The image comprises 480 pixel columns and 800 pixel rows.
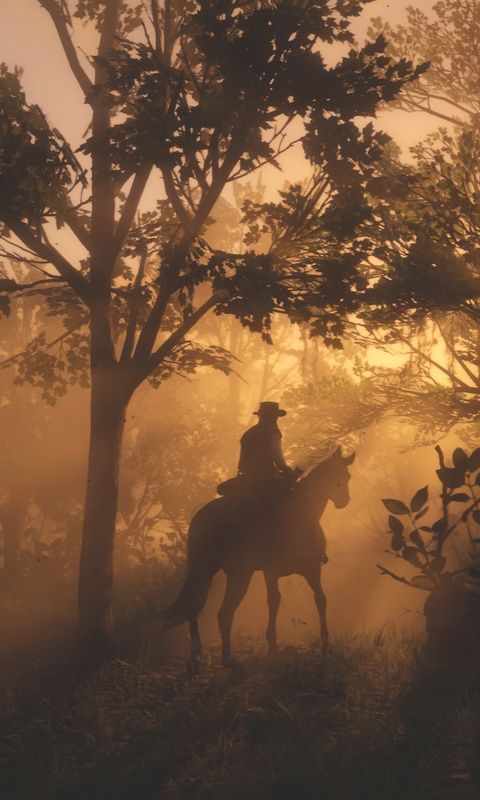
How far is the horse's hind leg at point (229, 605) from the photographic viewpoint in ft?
31.1

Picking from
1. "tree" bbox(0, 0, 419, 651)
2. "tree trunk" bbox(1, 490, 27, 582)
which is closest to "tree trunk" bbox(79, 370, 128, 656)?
"tree" bbox(0, 0, 419, 651)

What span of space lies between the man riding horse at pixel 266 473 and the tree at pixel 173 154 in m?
1.40

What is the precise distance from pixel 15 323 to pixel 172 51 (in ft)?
80.0

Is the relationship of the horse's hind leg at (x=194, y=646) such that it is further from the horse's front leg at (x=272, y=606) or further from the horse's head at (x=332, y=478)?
the horse's head at (x=332, y=478)

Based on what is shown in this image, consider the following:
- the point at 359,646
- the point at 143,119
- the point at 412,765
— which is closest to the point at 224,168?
the point at 143,119

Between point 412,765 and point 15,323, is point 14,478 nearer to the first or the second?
point 15,323

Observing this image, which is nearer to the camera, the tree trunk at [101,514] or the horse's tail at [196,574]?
the horse's tail at [196,574]

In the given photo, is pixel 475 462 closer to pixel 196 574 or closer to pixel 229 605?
pixel 196 574

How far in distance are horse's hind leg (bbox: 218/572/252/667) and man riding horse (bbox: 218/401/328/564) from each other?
39.9 inches

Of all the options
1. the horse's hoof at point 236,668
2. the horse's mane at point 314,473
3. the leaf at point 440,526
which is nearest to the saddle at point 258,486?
the horse's mane at point 314,473

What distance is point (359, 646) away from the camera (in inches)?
412

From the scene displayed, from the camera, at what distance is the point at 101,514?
10.6 meters

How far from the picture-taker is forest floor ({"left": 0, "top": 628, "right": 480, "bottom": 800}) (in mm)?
6230

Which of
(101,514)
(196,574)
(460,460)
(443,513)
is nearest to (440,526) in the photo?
(443,513)
